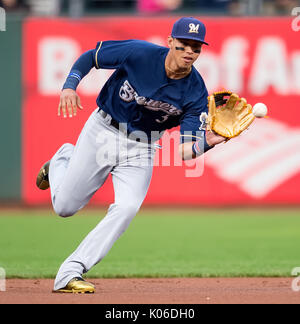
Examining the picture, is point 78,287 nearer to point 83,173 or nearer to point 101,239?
point 101,239

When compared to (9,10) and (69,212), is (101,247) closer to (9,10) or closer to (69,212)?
(69,212)

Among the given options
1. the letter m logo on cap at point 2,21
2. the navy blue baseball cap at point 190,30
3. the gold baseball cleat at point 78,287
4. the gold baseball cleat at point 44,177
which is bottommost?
the gold baseball cleat at point 78,287

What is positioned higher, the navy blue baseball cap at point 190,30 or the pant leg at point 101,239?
the navy blue baseball cap at point 190,30

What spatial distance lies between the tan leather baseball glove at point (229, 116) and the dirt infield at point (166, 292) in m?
1.13

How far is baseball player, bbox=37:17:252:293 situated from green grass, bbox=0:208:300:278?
3.80 feet

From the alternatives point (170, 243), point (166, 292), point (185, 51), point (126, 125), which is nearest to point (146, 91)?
point (126, 125)

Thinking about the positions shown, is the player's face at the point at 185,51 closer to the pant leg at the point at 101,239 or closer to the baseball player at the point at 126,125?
the baseball player at the point at 126,125

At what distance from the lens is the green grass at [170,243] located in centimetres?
673

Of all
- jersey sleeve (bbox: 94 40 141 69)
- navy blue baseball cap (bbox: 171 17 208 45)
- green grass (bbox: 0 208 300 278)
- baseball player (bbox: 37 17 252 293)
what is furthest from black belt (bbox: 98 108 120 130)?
green grass (bbox: 0 208 300 278)

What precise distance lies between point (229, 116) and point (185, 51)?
0.56 metres

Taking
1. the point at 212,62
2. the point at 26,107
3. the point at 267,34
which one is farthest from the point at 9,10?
the point at 267,34

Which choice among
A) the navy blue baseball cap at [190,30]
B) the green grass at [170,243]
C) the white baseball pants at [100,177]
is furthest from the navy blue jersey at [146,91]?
the green grass at [170,243]

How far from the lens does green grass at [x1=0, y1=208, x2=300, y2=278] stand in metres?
6.73

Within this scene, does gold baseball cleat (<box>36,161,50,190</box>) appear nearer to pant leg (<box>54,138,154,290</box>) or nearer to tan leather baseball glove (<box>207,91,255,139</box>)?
pant leg (<box>54,138,154,290</box>)
